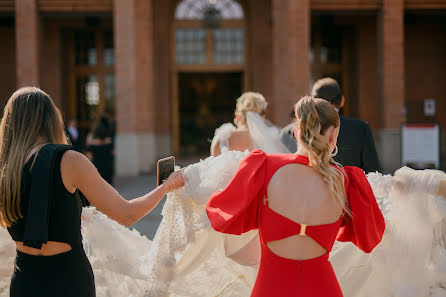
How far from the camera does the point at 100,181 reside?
87.0 inches

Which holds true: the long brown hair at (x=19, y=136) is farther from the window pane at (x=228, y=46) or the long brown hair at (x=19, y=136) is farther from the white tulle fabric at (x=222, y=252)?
the window pane at (x=228, y=46)

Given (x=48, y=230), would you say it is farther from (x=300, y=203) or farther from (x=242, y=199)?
(x=300, y=203)

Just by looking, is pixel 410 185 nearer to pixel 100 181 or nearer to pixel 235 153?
pixel 235 153

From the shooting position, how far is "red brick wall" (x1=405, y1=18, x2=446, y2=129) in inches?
635

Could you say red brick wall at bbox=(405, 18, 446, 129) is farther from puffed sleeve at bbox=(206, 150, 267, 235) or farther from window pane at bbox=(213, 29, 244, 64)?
puffed sleeve at bbox=(206, 150, 267, 235)

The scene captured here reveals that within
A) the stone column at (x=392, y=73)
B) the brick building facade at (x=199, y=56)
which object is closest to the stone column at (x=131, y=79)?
the brick building facade at (x=199, y=56)

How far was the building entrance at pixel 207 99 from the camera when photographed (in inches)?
854

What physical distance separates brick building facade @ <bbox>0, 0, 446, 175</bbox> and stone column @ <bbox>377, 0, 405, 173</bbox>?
3 centimetres

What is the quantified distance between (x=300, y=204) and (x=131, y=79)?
12.1 meters

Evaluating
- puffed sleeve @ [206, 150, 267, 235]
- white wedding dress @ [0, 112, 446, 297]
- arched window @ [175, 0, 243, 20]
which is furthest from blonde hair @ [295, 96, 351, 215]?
arched window @ [175, 0, 243, 20]

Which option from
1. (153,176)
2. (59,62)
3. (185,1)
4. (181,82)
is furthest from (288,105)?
(181,82)

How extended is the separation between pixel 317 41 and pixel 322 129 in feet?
50.9

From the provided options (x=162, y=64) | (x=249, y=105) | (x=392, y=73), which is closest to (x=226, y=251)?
(x=249, y=105)

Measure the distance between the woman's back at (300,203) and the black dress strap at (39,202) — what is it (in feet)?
3.24
